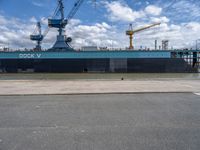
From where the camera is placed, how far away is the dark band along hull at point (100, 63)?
4134cm

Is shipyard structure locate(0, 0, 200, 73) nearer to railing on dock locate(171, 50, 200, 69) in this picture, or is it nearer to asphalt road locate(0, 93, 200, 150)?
railing on dock locate(171, 50, 200, 69)

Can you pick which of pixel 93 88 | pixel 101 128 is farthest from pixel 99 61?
pixel 101 128

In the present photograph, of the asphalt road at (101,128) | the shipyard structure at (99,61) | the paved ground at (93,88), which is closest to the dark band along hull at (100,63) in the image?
the shipyard structure at (99,61)

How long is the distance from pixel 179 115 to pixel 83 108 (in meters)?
3.49

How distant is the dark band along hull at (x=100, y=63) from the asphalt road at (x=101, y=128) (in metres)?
34.6

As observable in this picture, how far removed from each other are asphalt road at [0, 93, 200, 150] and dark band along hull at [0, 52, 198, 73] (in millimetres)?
34642

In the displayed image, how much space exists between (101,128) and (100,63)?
37.1 m

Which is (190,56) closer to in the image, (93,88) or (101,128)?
(93,88)

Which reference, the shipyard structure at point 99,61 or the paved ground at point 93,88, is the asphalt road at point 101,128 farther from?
the shipyard structure at point 99,61

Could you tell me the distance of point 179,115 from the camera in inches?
239

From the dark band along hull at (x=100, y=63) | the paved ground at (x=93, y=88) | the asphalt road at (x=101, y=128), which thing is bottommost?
the asphalt road at (x=101, y=128)

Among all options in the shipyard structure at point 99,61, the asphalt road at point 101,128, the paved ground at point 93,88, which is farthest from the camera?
the shipyard structure at point 99,61

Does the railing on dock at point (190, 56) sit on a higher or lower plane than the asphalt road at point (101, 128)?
higher

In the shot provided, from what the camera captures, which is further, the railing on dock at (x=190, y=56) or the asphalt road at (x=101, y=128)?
the railing on dock at (x=190, y=56)
